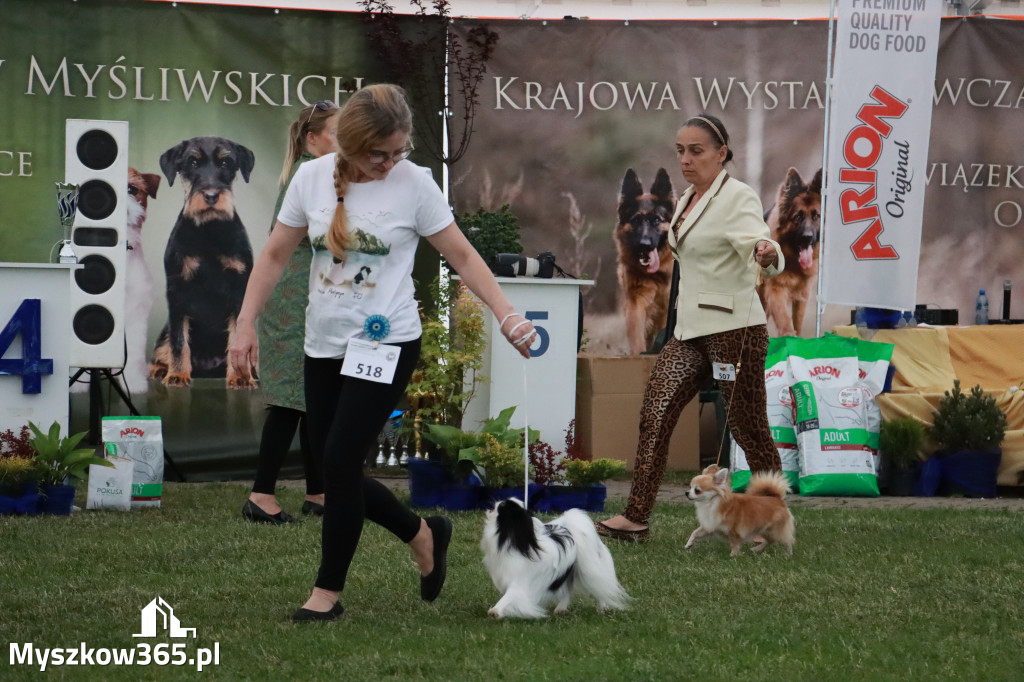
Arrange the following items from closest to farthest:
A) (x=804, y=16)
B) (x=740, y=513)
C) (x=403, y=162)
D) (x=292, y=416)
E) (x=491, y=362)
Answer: (x=403, y=162) < (x=740, y=513) < (x=292, y=416) < (x=491, y=362) < (x=804, y=16)

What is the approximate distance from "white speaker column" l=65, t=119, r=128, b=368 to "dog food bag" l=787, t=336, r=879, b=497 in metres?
4.04

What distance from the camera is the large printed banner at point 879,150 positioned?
7949 millimetres

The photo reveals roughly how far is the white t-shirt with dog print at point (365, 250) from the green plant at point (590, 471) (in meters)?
2.83

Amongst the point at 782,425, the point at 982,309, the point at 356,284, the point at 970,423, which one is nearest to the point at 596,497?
the point at 782,425

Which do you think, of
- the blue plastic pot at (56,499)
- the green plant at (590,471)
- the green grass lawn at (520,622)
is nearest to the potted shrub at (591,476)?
the green plant at (590,471)

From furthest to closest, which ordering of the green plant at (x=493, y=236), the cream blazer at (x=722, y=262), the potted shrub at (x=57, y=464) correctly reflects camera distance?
the green plant at (x=493, y=236)
the potted shrub at (x=57, y=464)
the cream blazer at (x=722, y=262)

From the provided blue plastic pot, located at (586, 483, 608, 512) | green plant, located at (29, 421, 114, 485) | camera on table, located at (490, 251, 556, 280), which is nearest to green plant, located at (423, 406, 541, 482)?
blue plastic pot, located at (586, 483, 608, 512)

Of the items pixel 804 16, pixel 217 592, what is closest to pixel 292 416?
pixel 217 592

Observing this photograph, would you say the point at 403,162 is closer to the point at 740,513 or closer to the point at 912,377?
the point at 740,513

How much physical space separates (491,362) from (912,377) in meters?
2.95

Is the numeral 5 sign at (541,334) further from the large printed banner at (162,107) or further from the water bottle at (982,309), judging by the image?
the water bottle at (982,309)

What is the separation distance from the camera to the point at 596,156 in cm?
908

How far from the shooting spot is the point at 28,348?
6.52 metres

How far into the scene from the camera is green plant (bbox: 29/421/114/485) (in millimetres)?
6262
